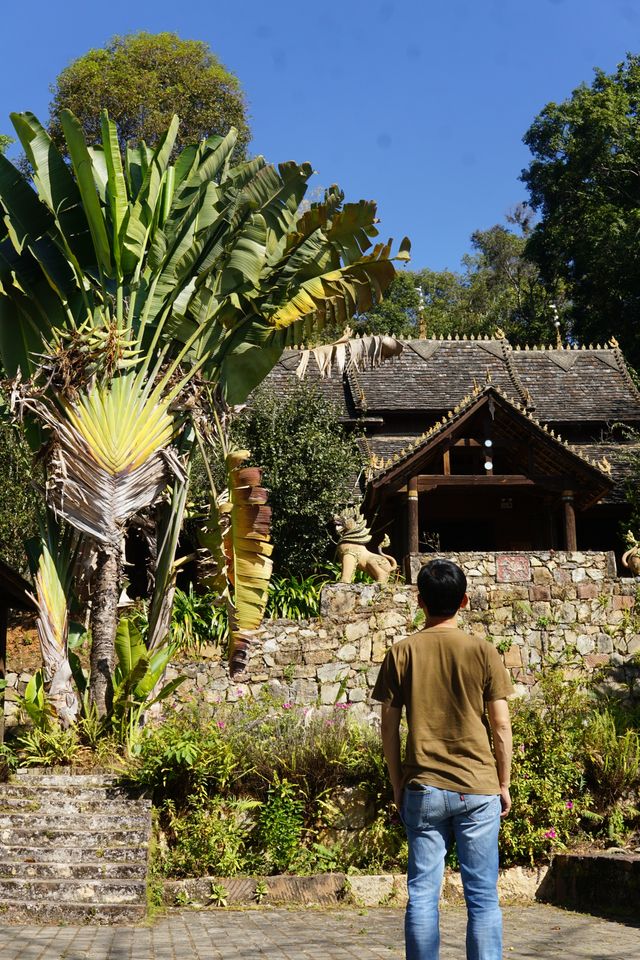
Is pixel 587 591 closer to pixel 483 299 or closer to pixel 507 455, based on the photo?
pixel 507 455

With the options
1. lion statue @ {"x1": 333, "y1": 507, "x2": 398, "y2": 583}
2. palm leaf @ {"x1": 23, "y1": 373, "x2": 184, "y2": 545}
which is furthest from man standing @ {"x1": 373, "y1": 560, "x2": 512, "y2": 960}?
lion statue @ {"x1": 333, "y1": 507, "x2": 398, "y2": 583}

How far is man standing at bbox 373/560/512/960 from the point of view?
4207 mm

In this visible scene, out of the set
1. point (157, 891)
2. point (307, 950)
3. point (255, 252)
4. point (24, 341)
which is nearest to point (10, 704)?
point (24, 341)

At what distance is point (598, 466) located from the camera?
59.2 ft

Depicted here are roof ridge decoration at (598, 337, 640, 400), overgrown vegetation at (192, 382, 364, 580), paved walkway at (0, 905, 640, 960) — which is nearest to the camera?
paved walkway at (0, 905, 640, 960)

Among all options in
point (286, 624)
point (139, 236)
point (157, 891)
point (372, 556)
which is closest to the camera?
point (157, 891)

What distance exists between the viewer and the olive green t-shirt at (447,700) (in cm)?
437

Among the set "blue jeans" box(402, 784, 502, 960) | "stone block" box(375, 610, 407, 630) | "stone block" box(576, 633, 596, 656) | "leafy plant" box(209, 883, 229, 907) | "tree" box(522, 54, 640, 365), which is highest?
"tree" box(522, 54, 640, 365)

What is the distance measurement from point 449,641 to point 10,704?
9.81m

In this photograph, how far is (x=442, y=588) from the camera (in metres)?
4.63

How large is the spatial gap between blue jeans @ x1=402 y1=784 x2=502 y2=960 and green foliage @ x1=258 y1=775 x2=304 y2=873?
4.50 m

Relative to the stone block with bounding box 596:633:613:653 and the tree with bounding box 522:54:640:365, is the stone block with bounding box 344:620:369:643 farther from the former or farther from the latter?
the tree with bounding box 522:54:640:365

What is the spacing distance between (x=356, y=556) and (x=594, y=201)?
24.9 m

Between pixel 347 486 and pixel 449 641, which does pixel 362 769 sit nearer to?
pixel 449 641
